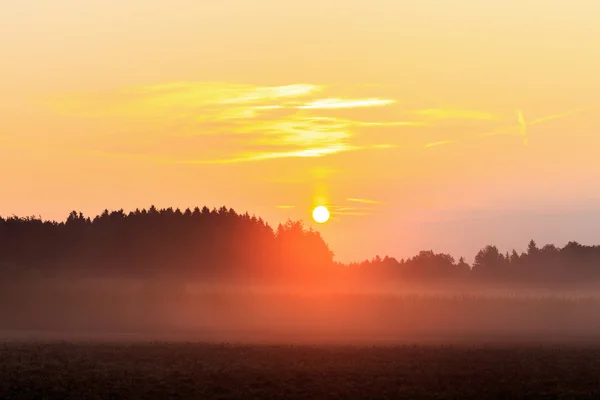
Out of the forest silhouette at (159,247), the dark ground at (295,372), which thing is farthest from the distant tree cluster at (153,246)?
the dark ground at (295,372)

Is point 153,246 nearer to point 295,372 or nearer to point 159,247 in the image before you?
point 159,247

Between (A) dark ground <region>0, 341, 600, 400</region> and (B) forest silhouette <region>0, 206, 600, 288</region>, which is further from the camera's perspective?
(B) forest silhouette <region>0, 206, 600, 288</region>

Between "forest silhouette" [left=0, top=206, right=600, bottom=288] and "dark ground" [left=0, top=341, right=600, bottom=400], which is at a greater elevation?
"forest silhouette" [left=0, top=206, right=600, bottom=288]

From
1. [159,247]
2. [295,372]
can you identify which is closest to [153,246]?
[159,247]

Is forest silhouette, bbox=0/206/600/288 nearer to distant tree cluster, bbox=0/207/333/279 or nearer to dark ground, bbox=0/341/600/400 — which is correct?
distant tree cluster, bbox=0/207/333/279

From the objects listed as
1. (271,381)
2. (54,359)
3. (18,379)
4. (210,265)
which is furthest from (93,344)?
(210,265)

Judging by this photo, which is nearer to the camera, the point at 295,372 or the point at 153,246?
the point at 295,372

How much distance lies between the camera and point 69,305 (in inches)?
4564

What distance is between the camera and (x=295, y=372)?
5216 cm

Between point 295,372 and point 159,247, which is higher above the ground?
point 159,247

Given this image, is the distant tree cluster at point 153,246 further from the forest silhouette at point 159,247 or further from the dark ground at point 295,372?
the dark ground at point 295,372

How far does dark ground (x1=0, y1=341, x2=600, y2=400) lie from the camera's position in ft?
152

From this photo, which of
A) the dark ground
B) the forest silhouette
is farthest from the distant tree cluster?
the dark ground

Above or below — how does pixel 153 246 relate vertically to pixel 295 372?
above
